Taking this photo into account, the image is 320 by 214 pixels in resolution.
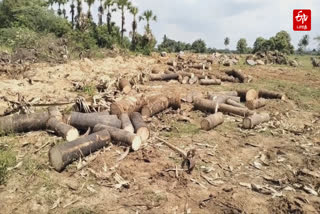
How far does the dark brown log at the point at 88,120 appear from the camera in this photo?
703cm

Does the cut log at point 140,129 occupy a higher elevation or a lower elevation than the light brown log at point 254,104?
lower

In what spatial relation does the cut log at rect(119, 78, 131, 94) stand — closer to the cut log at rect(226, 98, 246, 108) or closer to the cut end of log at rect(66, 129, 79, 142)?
the cut log at rect(226, 98, 246, 108)

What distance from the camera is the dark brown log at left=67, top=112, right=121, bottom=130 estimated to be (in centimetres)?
703

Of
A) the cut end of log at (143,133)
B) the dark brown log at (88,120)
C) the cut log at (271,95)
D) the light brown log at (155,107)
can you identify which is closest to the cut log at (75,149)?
the dark brown log at (88,120)

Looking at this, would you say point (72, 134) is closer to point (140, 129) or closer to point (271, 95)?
point (140, 129)

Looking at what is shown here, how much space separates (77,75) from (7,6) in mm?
19730

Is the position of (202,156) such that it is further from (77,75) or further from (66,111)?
(77,75)

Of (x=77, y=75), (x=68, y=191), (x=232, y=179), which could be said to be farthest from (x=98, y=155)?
(x=77, y=75)

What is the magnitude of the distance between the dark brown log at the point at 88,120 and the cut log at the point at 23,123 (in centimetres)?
62

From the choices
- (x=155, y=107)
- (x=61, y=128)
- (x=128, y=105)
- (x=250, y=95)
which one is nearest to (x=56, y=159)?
(x=61, y=128)

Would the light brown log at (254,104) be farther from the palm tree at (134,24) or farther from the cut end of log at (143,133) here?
the palm tree at (134,24)

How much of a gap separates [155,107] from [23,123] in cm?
349

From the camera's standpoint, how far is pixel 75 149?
5785 millimetres

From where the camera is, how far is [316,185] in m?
5.39
